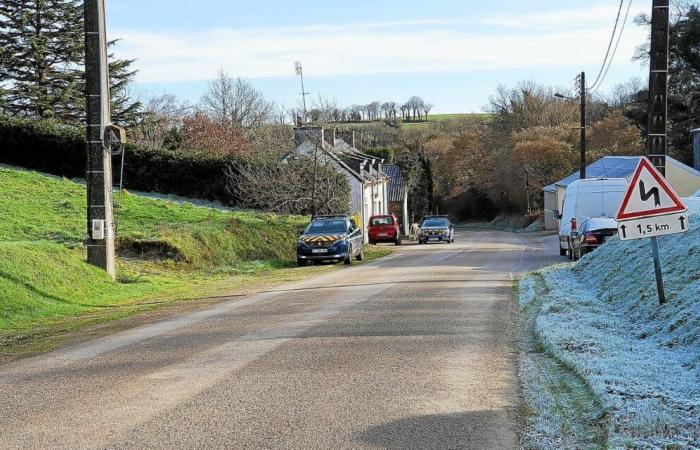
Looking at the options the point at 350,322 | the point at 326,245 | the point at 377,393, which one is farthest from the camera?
the point at 326,245

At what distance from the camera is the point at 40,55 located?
51.2 meters

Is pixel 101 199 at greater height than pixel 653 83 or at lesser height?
lesser

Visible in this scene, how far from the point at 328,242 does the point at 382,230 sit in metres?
21.5

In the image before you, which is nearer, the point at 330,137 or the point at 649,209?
the point at 649,209

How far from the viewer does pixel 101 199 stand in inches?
749

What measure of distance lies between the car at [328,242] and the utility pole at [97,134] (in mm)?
10452

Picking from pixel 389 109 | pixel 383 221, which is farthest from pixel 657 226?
pixel 389 109

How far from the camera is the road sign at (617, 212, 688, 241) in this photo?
1048 cm

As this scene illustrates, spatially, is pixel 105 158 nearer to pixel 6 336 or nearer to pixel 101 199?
pixel 101 199

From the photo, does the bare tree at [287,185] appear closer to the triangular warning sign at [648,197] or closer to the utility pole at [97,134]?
the utility pole at [97,134]

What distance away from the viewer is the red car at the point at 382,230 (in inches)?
1981

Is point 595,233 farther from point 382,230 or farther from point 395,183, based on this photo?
point 395,183

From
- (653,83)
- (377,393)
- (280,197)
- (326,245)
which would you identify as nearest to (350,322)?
(377,393)

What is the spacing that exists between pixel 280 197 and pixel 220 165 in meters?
3.84
